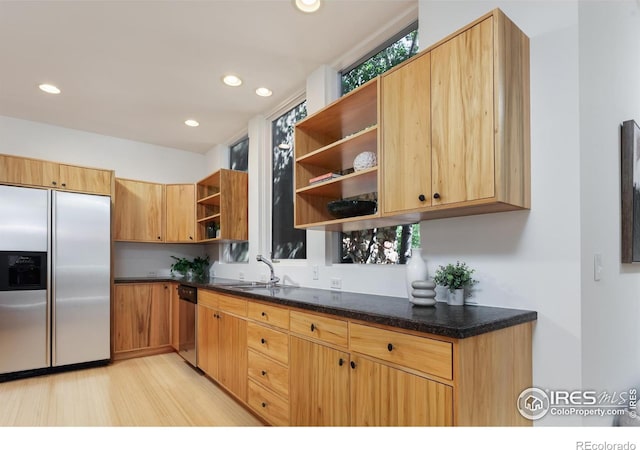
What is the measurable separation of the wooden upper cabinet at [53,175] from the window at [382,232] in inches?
110

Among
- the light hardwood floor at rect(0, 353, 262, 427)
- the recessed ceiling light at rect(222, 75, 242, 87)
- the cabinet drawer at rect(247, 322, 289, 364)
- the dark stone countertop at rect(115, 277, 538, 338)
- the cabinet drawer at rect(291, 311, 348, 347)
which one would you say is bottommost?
the light hardwood floor at rect(0, 353, 262, 427)

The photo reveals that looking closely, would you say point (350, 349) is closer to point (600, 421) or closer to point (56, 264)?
point (600, 421)

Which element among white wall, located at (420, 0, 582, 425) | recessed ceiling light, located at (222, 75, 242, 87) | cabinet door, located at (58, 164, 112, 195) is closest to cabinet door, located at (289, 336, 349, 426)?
white wall, located at (420, 0, 582, 425)

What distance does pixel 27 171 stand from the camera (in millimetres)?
3504

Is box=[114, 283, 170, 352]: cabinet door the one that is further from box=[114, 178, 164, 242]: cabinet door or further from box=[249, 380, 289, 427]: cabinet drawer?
box=[249, 380, 289, 427]: cabinet drawer

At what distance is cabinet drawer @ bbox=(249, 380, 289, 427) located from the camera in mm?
2197

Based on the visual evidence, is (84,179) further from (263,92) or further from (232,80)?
(263,92)

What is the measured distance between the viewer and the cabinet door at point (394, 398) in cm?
136

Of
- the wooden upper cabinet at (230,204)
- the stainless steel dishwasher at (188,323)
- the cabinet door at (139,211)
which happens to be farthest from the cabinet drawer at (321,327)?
the cabinet door at (139,211)

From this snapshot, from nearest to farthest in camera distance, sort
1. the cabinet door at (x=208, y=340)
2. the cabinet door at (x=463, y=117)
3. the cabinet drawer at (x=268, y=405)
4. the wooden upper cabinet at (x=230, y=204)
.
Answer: the cabinet door at (x=463, y=117), the cabinet drawer at (x=268, y=405), the cabinet door at (x=208, y=340), the wooden upper cabinet at (x=230, y=204)

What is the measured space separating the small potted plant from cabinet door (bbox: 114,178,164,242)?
393cm

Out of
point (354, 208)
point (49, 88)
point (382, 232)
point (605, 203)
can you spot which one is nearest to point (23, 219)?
point (49, 88)

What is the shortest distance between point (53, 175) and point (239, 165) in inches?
78.7

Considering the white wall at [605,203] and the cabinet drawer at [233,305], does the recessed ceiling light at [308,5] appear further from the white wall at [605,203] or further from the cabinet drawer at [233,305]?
the cabinet drawer at [233,305]
